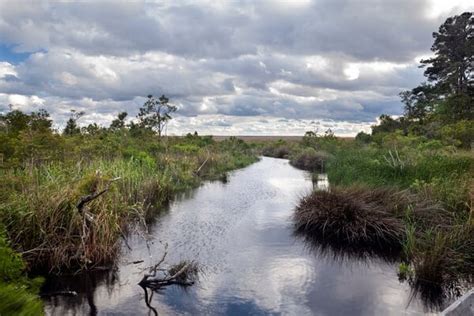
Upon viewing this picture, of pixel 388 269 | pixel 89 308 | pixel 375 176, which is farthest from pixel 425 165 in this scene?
pixel 89 308

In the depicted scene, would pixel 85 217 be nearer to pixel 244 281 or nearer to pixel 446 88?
pixel 244 281

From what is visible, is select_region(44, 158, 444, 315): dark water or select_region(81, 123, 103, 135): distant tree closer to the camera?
select_region(44, 158, 444, 315): dark water

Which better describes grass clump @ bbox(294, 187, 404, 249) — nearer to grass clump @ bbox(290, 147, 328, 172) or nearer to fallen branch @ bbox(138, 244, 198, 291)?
fallen branch @ bbox(138, 244, 198, 291)

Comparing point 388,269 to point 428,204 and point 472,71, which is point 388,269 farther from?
point 472,71

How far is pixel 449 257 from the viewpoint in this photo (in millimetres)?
8875

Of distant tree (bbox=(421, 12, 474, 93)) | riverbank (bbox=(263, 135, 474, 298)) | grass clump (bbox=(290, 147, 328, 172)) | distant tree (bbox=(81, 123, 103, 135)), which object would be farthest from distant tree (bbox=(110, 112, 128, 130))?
distant tree (bbox=(421, 12, 474, 93))

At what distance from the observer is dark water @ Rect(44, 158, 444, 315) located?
25.0 feet

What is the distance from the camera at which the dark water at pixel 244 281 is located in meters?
7.63

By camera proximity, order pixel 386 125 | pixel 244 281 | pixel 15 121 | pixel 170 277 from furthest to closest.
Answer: pixel 386 125
pixel 15 121
pixel 244 281
pixel 170 277

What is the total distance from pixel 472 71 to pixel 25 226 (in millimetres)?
40366

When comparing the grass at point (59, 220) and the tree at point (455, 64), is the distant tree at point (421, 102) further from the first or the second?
the grass at point (59, 220)

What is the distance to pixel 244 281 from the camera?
8.90 m

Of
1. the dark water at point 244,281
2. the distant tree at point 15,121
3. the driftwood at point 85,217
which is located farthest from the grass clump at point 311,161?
the driftwood at point 85,217

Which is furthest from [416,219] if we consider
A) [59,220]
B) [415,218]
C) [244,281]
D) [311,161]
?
[311,161]
